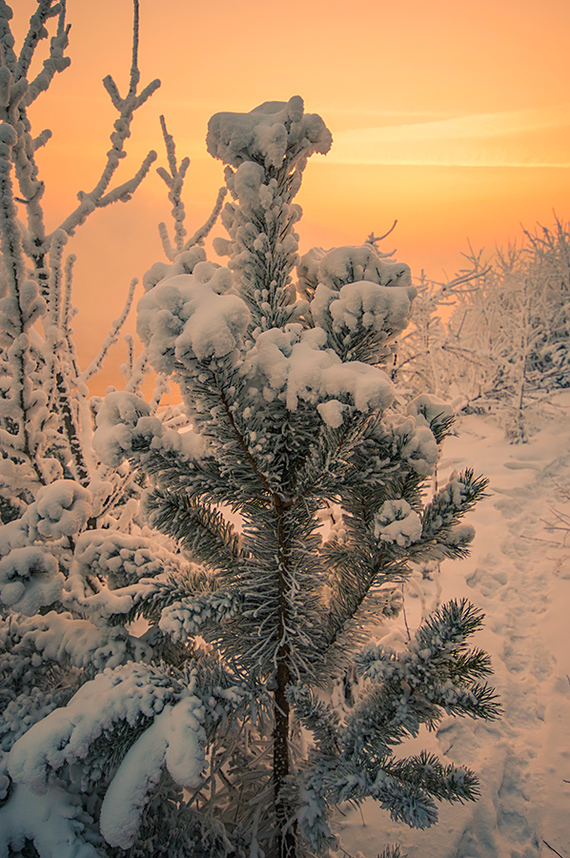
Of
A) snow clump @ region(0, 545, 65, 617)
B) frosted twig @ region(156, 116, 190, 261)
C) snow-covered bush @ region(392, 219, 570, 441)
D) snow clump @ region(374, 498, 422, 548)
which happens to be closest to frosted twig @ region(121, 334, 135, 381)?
frosted twig @ region(156, 116, 190, 261)

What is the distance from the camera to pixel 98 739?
1007 mm

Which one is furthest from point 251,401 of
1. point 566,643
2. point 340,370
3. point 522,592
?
point 522,592

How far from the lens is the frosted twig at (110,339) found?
7.03ft

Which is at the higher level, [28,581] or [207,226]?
[207,226]

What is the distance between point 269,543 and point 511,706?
3093 mm

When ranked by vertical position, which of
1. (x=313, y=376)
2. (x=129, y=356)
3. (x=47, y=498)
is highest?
(x=313, y=376)

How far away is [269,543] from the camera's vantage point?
133 centimetres

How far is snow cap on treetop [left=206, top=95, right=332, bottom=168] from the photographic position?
1.14m

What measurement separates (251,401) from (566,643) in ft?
14.4

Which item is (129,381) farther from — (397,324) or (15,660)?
(397,324)

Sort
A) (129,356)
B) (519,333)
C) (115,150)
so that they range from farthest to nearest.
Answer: (519,333) < (129,356) < (115,150)

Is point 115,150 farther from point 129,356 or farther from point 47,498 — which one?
point 47,498

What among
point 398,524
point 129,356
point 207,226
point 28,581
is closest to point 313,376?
point 398,524

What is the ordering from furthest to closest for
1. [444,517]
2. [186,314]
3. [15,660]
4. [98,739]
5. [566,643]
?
[566,643], [15,660], [444,517], [98,739], [186,314]
